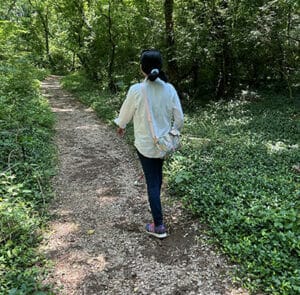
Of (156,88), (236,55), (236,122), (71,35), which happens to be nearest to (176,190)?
(156,88)

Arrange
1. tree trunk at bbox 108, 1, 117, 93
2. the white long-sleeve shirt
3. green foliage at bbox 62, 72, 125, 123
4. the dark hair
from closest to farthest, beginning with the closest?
the dark hair, the white long-sleeve shirt, green foliage at bbox 62, 72, 125, 123, tree trunk at bbox 108, 1, 117, 93

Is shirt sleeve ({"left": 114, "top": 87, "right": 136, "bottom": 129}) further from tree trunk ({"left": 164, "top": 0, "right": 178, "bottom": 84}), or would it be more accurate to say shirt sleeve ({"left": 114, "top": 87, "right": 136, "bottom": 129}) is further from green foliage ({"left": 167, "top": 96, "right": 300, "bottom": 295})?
tree trunk ({"left": 164, "top": 0, "right": 178, "bottom": 84})

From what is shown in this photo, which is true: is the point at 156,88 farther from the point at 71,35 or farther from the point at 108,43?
the point at 71,35

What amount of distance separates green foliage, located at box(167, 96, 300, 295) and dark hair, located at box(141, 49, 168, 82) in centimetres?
187

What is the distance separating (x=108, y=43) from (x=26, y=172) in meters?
11.3

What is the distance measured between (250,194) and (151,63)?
2233 mm

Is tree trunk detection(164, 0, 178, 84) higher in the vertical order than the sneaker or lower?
higher

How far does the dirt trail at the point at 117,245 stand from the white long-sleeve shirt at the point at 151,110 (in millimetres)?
1095

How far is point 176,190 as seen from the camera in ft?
15.7

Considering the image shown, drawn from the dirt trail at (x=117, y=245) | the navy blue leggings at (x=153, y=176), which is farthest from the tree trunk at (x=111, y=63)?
the navy blue leggings at (x=153, y=176)

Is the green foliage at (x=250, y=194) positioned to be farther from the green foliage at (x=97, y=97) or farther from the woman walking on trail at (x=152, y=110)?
the green foliage at (x=97, y=97)

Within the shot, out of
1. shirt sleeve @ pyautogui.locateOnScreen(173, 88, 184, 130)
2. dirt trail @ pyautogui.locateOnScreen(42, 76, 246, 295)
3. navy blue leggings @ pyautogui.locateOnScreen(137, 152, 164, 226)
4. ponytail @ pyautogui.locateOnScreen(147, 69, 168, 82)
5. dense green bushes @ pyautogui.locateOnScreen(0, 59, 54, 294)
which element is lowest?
dirt trail @ pyautogui.locateOnScreen(42, 76, 246, 295)

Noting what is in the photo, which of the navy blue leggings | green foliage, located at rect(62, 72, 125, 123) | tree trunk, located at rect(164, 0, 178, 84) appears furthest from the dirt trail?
tree trunk, located at rect(164, 0, 178, 84)

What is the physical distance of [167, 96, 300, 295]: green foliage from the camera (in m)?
3.04
